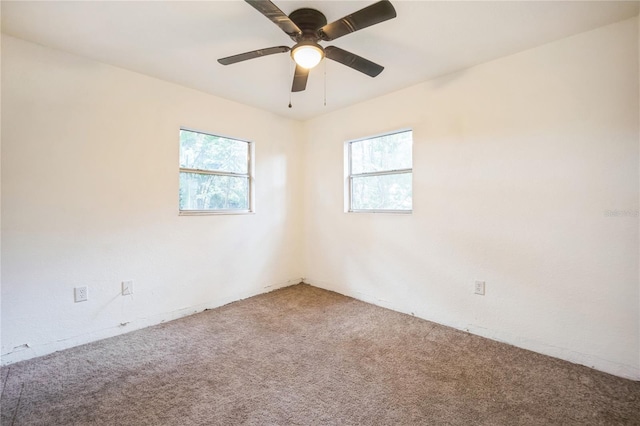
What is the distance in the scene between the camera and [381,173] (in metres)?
3.22

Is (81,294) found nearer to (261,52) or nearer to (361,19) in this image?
(261,52)

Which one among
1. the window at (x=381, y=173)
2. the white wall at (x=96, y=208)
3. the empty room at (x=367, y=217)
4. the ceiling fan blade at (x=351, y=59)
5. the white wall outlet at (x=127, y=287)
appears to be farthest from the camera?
the window at (x=381, y=173)

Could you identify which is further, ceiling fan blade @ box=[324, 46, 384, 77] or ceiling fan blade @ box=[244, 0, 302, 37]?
ceiling fan blade @ box=[324, 46, 384, 77]

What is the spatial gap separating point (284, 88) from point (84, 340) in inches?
115

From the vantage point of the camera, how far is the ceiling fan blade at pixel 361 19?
1411 millimetres

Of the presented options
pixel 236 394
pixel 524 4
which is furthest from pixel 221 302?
pixel 524 4

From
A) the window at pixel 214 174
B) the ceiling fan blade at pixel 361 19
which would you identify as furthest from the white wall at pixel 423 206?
the ceiling fan blade at pixel 361 19

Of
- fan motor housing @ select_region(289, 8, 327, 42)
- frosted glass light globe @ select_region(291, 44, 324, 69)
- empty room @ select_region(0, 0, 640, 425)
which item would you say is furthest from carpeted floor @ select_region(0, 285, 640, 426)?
fan motor housing @ select_region(289, 8, 327, 42)

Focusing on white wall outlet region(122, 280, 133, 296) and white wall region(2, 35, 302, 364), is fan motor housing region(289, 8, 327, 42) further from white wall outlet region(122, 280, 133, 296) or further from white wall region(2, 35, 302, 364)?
white wall outlet region(122, 280, 133, 296)

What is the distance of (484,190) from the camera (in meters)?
2.43

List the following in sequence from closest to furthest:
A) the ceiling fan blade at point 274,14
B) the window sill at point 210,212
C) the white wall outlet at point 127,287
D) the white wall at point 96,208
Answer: the ceiling fan blade at point 274,14
the white wall at point 96,208
the white wall outlet at point 127,287
the window sill at point 210,212

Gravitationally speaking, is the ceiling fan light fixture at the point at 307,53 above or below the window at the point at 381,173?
above

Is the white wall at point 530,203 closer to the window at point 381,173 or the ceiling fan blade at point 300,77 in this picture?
the window at point 381,173

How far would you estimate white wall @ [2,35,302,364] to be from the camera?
2049 millimetres
